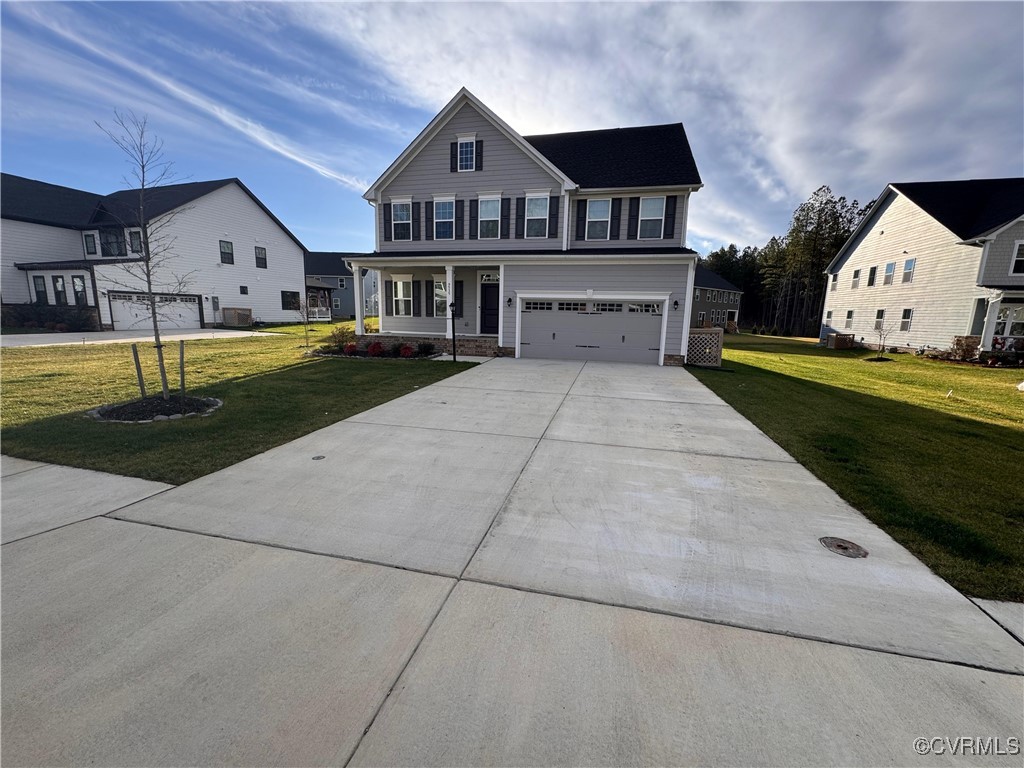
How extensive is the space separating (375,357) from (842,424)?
12.9 m

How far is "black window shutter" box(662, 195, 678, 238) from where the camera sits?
1480 centimetres

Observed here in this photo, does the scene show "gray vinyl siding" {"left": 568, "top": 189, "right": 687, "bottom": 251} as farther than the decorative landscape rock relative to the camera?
Yes

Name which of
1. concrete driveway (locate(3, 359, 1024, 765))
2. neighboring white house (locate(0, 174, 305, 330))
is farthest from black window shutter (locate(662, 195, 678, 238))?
neighboring white house (locate(0, 174, 305, 330))

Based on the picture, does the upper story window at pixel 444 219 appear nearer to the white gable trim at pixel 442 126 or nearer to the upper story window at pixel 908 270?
the white gable trim at pixel 442 126

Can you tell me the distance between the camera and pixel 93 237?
25.7 m

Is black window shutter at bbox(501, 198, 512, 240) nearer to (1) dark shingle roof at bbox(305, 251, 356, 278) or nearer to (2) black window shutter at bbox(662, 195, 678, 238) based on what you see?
(2) black window shutter at bbox(662, 195, 678, 238)

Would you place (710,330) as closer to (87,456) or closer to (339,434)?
(339,434)

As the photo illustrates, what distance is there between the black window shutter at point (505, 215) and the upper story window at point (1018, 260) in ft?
69.5

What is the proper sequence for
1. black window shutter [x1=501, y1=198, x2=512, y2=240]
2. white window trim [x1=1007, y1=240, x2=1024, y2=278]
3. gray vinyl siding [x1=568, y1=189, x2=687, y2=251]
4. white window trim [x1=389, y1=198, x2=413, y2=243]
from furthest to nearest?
white window trim [x1=1007, y1=240, x2=1024, y2=278] → white window trim [x1=389, y1=198, x2=413, y2=243] → black window shutter [x1=501, y1=198, x2=512, y2=240] → gray vinyl siding [x1=568, y1=189, x2=687, y2=251]

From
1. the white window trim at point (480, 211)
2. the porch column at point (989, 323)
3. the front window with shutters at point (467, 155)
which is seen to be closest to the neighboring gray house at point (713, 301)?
the porch column at point (989, 323)

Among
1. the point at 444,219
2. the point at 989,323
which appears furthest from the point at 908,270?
the point at 444,219

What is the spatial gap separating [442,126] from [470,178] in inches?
88.3

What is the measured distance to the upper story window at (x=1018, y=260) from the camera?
1748cm

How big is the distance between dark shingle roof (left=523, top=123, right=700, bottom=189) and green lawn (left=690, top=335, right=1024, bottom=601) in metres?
7.59
